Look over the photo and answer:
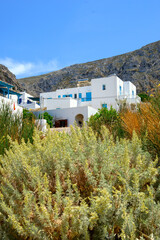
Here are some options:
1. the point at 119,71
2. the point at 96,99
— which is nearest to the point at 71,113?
the point at 96,99

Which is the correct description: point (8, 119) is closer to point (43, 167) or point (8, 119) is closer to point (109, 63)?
point (43, 167)

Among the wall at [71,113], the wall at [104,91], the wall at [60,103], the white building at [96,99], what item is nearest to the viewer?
the wall at [71,113]

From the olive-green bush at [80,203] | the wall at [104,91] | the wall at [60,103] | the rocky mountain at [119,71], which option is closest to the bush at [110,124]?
the olive-green bush at [80,203]

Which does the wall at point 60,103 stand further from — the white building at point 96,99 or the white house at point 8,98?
the white house at point 8,98

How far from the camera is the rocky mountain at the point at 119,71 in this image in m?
60.4

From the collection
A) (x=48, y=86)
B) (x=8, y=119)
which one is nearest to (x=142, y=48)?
(x=48, y=86)

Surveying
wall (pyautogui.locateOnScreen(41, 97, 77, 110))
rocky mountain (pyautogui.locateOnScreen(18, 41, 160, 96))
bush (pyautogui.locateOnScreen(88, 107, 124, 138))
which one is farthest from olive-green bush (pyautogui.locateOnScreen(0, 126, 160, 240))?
rocky mountain (pyautogui.locateOnScreen(18, 41, 160, 96))

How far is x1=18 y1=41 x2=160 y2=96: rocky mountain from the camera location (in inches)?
2378

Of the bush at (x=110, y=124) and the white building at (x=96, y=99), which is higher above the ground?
the white building at (x=96, y=99)

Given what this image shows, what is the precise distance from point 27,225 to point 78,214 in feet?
1.33

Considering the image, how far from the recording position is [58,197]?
1765 millimetres

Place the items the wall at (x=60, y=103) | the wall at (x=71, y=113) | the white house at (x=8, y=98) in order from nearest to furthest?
the white house at (x=8, y=98)
the wall at (x=71, y=113)
the wall at (x=60, y=103)

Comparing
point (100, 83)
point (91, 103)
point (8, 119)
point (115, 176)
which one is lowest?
point (115, 176)

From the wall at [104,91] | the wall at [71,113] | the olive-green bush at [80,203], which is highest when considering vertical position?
the wall at [104,91]
